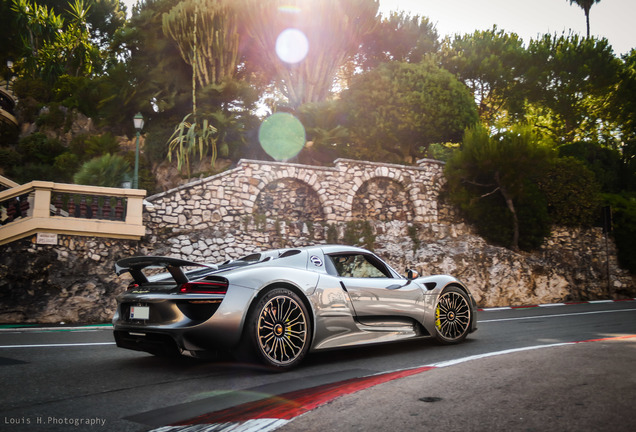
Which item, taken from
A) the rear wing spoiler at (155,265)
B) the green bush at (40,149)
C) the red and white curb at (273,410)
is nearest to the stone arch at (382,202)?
the rear wing spoiler at (155,265)

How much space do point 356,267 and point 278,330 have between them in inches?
54.6

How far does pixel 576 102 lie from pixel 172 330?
3315 cm

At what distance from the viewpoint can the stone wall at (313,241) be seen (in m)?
11.9

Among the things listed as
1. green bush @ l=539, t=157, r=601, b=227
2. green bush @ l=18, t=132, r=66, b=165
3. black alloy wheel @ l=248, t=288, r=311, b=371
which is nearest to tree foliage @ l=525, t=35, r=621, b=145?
green bush @ l=539, t=157, r=601, b=227

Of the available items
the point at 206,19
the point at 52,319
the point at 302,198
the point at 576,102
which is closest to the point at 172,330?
the point at 52,319

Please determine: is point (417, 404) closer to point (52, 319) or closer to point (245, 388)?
point (245, 388)

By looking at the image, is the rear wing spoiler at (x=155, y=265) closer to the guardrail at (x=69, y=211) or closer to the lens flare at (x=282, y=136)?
the guardrail at (x=69, y=211)

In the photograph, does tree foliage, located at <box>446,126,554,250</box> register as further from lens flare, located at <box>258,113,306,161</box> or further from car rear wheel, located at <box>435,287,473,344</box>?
car rear wheel, located at <box>435,287,473,344</box>

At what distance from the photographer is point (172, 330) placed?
13.2ft

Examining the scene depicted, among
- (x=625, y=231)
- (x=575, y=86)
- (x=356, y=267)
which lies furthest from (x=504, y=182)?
(x=575, y=86)

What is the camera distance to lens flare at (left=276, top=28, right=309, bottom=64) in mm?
22875

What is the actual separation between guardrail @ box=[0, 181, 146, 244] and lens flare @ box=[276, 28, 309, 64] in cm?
1280

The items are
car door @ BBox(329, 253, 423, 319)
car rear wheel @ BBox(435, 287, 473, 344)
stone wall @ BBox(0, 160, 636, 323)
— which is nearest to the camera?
car door @ BBox(329, 253, 423, 319)

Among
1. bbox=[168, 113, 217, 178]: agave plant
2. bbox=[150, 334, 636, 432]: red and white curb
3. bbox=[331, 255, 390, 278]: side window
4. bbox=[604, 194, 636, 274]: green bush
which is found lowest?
bbox=[150, 334, 636, 432]: red and white curb
